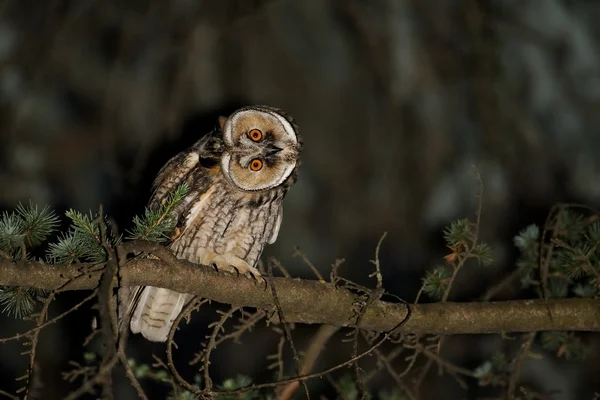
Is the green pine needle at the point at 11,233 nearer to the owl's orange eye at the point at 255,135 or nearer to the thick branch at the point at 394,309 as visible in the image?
the thick branch at the point at 394,309

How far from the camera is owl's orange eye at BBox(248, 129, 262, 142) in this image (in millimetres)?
2152

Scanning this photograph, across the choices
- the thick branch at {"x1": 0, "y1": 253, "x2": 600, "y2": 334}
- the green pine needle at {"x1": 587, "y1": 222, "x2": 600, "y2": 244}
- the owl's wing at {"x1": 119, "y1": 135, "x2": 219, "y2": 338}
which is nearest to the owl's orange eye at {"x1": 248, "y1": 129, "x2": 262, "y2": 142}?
the owl's wing at {"x1": 119, "y1": 135, "x2": 219, "y2": 338}

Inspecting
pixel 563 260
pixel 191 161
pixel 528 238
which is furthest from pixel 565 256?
pixel 191 161

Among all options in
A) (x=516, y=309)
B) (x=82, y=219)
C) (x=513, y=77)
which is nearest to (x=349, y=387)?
(x=516, y=309)

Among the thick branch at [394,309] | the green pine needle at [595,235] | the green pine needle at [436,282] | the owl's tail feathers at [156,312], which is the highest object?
the green pine needle at [595,235]

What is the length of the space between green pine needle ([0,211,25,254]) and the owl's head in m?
0.79

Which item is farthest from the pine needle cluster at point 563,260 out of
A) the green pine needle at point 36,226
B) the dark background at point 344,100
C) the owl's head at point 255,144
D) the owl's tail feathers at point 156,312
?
the green pine needle at point 36,226

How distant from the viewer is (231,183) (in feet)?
7.12

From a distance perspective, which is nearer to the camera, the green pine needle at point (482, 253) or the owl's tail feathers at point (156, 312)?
the green pine needle at point (482, 253)

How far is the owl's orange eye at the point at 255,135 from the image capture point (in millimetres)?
2152

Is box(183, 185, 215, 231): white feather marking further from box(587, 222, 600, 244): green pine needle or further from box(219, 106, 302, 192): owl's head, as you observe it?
box(587, 222, 600, 244): green pine needle

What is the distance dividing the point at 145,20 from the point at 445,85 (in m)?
1.29

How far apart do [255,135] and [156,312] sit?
77 cm

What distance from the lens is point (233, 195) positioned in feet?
7.21
